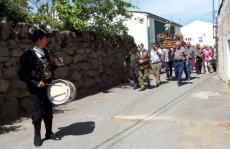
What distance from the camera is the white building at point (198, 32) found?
145 ft

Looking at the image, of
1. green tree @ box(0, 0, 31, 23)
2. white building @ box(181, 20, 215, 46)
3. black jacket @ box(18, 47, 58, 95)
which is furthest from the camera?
white building @ box(181, 20, 215, 46)

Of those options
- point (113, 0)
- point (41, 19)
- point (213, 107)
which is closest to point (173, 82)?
point (113, 0)

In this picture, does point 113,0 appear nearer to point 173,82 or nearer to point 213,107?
point 173,82

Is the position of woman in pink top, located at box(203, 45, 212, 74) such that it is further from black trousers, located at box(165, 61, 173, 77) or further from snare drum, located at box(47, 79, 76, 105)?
snare drum, located at box(47, 79, 76, 105)

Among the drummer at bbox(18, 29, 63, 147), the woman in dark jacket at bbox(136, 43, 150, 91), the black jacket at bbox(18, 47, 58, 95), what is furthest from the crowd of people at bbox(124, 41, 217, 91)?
the black jacket at bbox(18, 47, 58, 95)

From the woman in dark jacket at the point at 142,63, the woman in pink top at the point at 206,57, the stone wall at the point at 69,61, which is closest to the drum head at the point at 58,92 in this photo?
the stone wall at the point at 69,61

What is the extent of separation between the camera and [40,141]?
5.33 m

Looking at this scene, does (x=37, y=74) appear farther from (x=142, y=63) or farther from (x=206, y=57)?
(x=206, y=57)

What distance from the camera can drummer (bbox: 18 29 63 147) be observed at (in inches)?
202

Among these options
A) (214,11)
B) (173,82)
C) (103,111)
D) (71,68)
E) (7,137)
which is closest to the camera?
(7,137)

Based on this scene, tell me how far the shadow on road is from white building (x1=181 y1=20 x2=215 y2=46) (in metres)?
39.5

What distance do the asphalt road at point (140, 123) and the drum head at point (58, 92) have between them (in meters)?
0.73

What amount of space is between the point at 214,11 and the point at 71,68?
422 inches

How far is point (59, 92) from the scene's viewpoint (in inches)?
213
